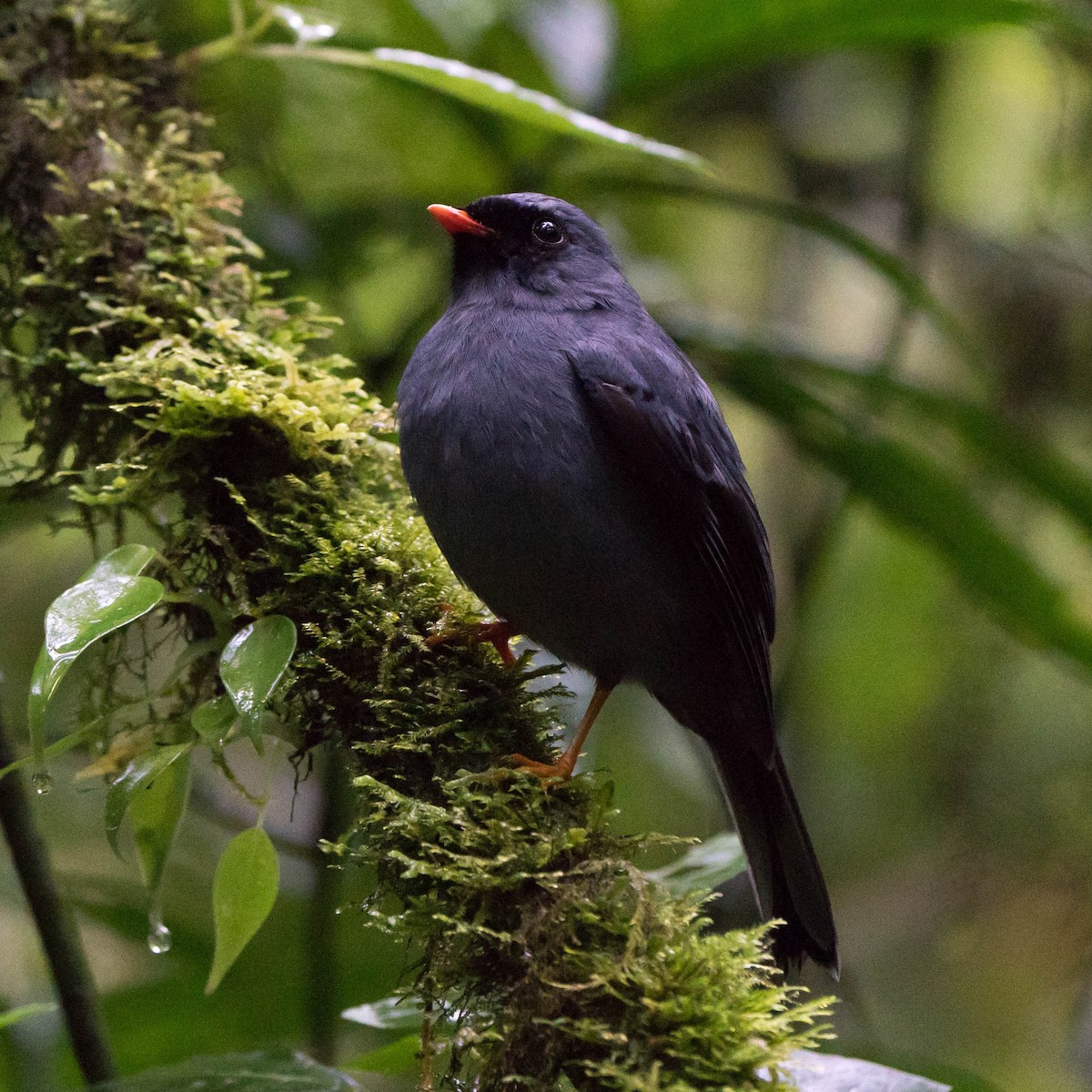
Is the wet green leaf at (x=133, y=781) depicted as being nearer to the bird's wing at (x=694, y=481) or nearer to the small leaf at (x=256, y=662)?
the small leaf at (x=256, y=662)

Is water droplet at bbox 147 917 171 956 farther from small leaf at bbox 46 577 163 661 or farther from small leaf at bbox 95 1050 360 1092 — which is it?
small leaf at bbox 46 577 163 661

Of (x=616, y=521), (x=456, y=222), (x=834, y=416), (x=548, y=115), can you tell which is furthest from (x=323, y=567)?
(x=834, y=416)

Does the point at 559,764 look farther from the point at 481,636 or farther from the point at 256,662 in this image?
the point at 256,662

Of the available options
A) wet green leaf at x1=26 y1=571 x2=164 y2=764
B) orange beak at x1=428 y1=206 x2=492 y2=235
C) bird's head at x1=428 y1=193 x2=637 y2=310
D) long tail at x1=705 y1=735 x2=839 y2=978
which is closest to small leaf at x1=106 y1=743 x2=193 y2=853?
wet green leaf at x1=26 y1=571 x2=164 y2=764

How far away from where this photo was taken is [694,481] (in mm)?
2531

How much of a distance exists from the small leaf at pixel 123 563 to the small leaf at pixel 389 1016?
2.87ft

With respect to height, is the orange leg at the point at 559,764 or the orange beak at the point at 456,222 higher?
the orange beak at the point at 456,222

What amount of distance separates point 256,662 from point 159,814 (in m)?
0.41

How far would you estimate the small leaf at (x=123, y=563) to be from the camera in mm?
1846

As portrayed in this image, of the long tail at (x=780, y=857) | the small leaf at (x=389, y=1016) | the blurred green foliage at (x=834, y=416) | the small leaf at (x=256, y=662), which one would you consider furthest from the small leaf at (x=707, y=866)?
the small leaf at (x=256, y=662)

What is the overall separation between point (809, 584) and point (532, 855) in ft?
8.61

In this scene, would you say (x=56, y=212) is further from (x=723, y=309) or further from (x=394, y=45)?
(x=723, y=309)

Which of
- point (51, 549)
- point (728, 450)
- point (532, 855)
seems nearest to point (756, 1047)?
point (532, 855)

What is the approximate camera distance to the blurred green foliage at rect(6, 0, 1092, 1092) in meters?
3.30
